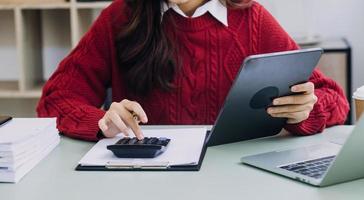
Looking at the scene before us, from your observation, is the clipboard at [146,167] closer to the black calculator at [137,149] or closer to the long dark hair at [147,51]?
the black calculator at [137,149]

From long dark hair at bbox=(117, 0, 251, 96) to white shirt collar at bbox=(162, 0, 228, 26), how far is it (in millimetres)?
20

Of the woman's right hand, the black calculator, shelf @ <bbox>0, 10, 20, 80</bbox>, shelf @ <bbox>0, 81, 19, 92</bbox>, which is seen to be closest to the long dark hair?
the woman's right hand

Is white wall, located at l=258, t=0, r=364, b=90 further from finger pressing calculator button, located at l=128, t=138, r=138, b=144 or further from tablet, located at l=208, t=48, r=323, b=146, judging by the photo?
finger pressing calculator button, located at l=128, t=138, r=138, b=144

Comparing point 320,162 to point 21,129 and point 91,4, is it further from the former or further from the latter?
point 91,4

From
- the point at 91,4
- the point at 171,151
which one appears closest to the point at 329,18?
the point at 91,4

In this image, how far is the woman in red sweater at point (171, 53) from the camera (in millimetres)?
1463

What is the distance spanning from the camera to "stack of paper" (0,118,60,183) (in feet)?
3.08

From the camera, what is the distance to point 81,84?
1.44 meters

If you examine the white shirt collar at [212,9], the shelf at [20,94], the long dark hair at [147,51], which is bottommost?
the shelf at [20,94]

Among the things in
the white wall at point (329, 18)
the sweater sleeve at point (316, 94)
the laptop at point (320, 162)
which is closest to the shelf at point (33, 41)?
the white wall at point (329, 18)

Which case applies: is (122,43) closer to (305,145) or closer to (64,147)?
(64,147)

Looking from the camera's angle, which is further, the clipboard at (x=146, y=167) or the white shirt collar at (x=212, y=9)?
the white shirt collar at (x=212, y=9)

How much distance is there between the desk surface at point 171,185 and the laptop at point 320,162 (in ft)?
0.04

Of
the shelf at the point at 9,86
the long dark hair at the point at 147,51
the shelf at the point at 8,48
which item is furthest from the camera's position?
the shelf at the point at 8,48
